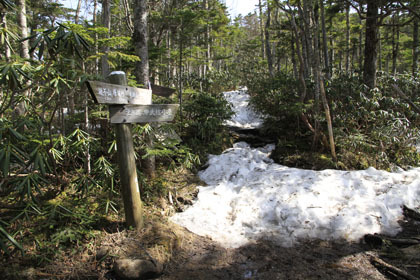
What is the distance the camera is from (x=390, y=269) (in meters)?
2.70

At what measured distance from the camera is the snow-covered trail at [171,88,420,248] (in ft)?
12.0

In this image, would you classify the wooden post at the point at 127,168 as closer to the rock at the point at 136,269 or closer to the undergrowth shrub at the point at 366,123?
the rock at the point at 136,269

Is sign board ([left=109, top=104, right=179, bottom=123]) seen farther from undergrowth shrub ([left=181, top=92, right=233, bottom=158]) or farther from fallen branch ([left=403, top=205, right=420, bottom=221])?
fallen branch ([left=403, top=205, right=420, bottom=221])

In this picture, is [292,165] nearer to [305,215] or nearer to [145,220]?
[305,215]

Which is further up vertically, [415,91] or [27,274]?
[415,91]

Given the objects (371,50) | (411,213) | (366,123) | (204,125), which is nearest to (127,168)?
(204,125)

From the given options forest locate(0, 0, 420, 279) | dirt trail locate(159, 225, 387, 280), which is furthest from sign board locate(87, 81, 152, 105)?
dirt trail locate(159, 225, 387, 280)

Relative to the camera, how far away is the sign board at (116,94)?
8.38ft

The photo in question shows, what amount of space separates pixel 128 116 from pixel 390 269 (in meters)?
3.75

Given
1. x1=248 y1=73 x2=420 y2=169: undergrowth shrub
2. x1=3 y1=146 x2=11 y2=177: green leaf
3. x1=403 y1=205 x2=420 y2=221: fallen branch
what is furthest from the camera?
x1=248 y1=73 x2=420 y2=169: undergrowth shrub

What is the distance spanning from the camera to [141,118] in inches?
124

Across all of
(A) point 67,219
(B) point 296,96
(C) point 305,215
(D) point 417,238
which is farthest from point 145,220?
(B) point 296,96

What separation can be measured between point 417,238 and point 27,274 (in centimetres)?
496

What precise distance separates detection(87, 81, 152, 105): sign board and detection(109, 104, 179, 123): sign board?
96mm
